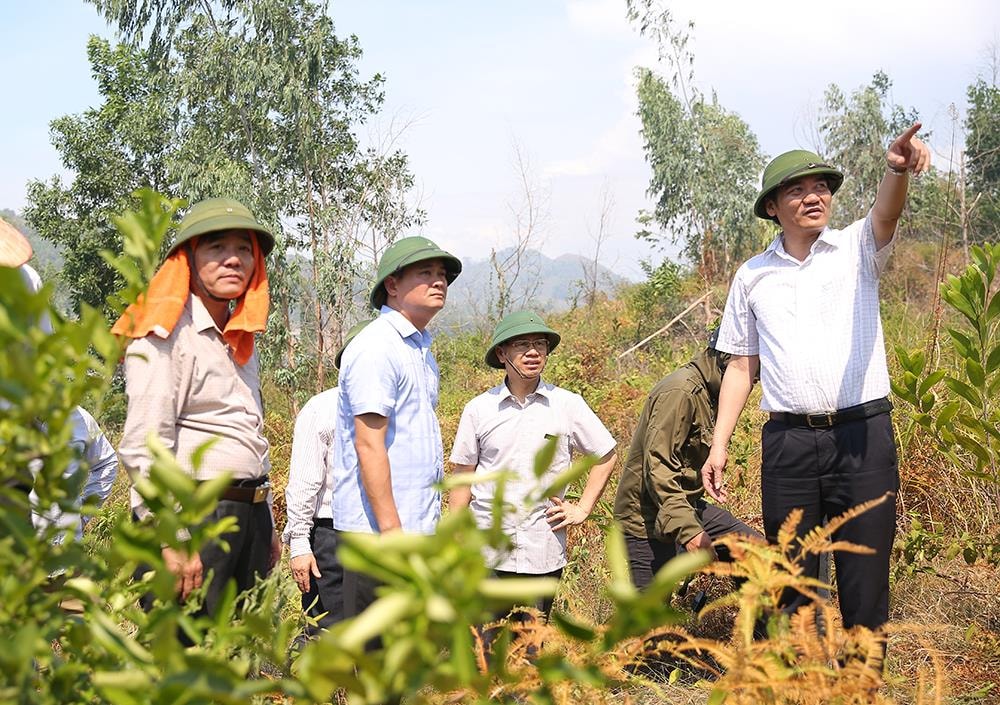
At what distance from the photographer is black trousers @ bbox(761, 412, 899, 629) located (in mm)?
2971

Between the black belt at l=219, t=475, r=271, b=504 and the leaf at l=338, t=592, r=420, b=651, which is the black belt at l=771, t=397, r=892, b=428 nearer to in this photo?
the black belt at l=219, t=475, r=271, b=504

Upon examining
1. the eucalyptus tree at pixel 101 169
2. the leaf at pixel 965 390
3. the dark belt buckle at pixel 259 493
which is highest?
the eucalyptus tree at pixel 101 169

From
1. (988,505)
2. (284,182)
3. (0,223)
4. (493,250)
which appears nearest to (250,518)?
(0,223)

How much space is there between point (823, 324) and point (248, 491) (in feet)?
6.17

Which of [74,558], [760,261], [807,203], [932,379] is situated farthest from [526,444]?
[74,558]

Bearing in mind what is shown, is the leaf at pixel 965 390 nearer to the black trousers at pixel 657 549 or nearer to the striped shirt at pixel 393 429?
the black trousers at pixel 657 549

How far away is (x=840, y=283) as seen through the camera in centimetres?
308

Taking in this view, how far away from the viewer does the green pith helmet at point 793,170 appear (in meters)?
Answer: 3.14

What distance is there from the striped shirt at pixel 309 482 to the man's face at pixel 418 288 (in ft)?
2.31

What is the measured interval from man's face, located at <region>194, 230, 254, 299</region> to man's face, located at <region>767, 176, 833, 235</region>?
182 cm

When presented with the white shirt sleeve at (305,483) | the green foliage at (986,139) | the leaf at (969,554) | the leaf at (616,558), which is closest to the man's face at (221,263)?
the white shirt sleeve at (305,483)

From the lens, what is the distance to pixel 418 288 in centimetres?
309

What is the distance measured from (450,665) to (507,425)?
2.92 m

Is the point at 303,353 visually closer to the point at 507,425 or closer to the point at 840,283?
the point at 507,425
